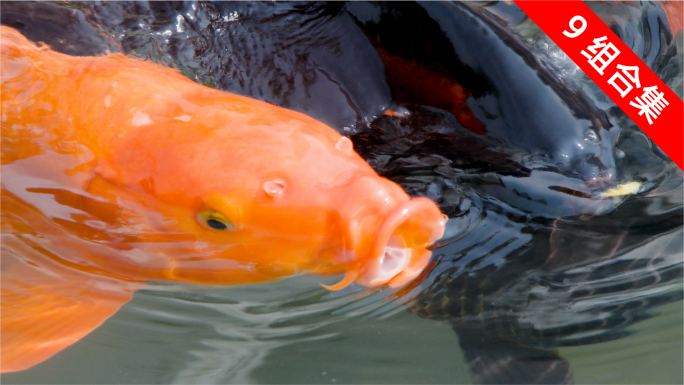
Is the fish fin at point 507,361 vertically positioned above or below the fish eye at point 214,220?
below

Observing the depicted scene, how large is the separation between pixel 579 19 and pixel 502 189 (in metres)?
0.78

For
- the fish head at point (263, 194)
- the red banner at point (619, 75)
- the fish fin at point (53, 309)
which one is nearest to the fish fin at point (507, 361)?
the fish head at point (263, 194)

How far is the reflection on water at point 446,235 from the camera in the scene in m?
1.81

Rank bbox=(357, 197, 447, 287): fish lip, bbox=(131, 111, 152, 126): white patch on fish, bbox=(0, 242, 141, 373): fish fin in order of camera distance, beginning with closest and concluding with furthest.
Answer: bbox=(357, 197, 447, 287): fish lip → bbox=(131, 111, 152, 126): white patch on fish → bbox=(0, 242, 141, 373): fish fin

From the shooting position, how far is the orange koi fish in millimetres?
1397

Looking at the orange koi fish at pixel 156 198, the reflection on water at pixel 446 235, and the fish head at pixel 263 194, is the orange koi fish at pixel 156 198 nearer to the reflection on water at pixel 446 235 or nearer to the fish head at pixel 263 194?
the fish head at pixel 263 194

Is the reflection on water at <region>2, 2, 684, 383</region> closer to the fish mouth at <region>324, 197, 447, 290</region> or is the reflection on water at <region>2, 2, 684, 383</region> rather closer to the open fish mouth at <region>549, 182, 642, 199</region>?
the open fish mouth at <region>549, 182, 642, 199</region>

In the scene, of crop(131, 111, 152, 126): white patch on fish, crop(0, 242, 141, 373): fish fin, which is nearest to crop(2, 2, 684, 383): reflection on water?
crop(0, 242, 141, 373): fish fin

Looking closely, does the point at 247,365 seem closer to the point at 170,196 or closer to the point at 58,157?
the point at 170,196

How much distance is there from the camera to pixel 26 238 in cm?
180

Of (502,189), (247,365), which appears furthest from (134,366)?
(502,189)

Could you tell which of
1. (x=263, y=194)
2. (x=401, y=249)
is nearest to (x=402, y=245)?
(x=401, y=249)

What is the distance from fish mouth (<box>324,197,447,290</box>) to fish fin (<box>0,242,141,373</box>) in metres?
0.76

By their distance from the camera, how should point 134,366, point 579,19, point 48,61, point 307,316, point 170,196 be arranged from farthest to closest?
point 579,19
point 134,366
point 307,316
point 48,61
point 170,196
